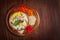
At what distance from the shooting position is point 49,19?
2494 millimetres

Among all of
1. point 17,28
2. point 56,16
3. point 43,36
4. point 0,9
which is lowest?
point 43,36

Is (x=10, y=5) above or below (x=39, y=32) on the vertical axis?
above

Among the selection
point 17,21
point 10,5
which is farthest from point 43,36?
point 10,5

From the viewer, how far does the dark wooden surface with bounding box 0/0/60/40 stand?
2.43 m

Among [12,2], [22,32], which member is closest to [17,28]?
[22,32]

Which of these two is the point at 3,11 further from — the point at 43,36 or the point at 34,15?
the point at 43,36

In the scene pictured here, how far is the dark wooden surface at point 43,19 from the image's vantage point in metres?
2.43

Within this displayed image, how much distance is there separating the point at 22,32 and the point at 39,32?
10.6 inches

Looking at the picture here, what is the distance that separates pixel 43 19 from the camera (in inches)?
97.9

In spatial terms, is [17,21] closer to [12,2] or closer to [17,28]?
[17,28]

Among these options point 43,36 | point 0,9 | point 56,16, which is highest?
point 0,9

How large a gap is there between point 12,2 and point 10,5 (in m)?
0.06

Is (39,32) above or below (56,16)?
below

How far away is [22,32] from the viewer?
2.44 metres
